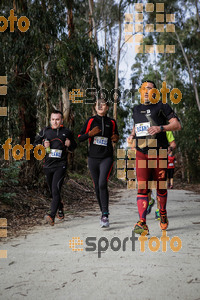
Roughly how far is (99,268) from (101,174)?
245cm

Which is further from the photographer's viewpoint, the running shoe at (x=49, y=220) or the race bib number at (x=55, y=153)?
the race bib number at (x=55, y=153)

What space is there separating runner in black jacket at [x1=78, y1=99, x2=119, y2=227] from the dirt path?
822mm

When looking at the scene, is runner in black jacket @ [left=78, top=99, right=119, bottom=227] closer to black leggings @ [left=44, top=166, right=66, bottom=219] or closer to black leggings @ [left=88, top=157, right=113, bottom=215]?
black leggings @ [left=88, top=157, right=113, bottom=215]

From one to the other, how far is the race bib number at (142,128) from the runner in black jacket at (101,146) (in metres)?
0.98

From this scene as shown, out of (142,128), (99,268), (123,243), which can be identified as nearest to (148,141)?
(142,128)

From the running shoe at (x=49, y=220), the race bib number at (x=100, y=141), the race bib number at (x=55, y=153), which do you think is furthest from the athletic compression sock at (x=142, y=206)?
the race bib number at (x=55, y=153)

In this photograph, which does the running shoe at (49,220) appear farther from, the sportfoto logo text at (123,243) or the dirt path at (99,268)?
the sportfoto logo text at (123,243)

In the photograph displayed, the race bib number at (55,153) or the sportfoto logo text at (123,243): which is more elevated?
the race bib number at (55,153)

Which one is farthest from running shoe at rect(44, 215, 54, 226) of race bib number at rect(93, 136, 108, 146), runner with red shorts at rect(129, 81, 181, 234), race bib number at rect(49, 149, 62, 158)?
runner with red shorts at rect(129, 81, 181, 234)

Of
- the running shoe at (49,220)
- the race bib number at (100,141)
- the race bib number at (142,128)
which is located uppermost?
the race bib number at (142,128)

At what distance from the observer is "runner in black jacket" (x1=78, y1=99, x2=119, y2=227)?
5.71 meters

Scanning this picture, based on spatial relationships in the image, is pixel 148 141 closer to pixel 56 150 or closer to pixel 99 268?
pixel 56 150

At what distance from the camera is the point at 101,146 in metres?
5.79

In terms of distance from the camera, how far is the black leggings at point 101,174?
5664mm
